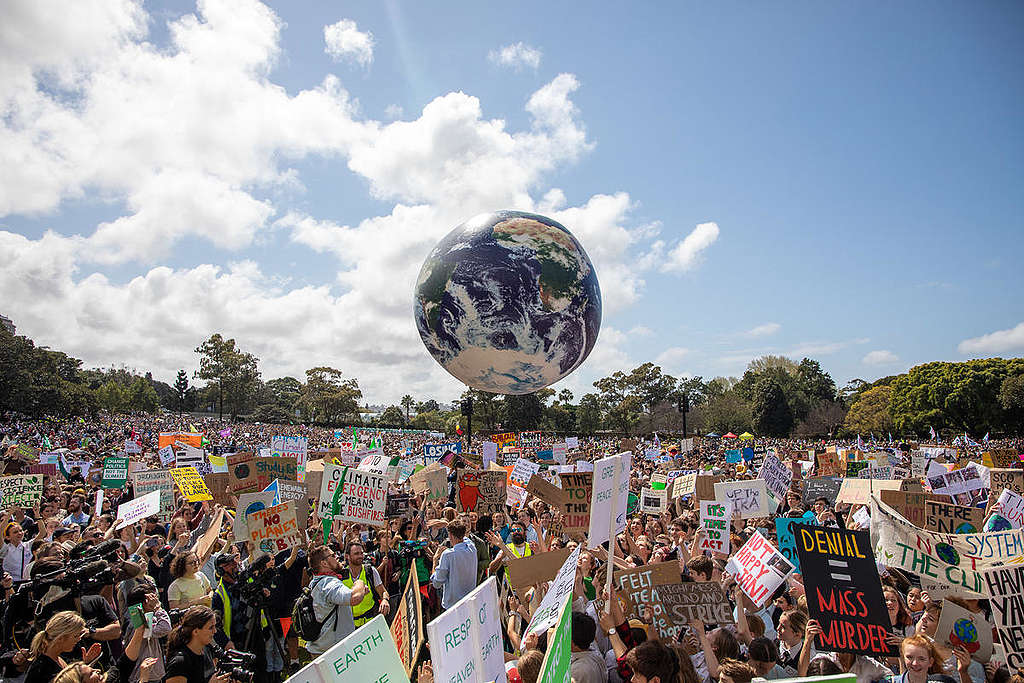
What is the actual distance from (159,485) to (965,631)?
464 inches

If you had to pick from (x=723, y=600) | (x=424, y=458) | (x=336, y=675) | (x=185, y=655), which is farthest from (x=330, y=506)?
(x=424, y=458)

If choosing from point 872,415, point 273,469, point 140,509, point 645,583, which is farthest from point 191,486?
point 872,415

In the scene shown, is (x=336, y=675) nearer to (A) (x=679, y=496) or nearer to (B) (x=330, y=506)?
(B) (x=330, y=506)

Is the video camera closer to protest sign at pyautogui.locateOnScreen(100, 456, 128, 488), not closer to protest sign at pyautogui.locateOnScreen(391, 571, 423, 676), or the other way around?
protest sign at pyautogui.locateOnScreen(391, 571, 423, 676)

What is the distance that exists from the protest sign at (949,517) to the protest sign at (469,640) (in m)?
8.15

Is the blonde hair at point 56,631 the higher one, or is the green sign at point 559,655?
the green sign at point 559,655

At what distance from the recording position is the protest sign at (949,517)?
879 centimetres

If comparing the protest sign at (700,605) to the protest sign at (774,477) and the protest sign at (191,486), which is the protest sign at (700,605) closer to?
the protest sign at (774,477)

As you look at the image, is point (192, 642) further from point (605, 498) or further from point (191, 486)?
point (191, 486)

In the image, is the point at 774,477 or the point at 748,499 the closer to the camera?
the point at 748,499

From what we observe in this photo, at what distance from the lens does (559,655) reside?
268cm

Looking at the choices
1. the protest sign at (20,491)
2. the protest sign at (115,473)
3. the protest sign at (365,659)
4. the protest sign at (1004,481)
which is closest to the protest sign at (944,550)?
the protest sign at (365,659)

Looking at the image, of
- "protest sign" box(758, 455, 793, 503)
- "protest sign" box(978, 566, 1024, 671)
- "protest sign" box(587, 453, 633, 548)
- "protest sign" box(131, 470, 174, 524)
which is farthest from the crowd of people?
"protest sign" box(758, 455, 793, 503)

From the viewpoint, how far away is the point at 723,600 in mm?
4645
